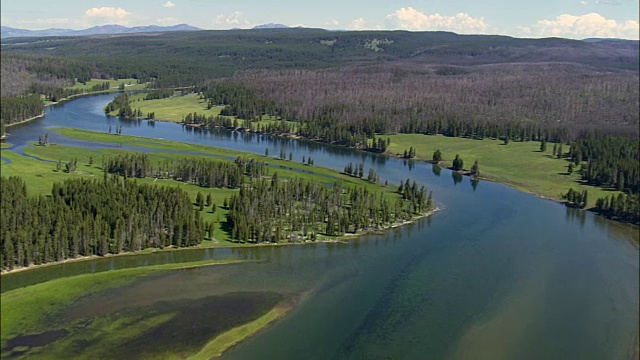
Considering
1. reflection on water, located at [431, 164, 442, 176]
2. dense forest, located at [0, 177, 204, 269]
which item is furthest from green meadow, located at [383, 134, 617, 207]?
dense forest, located at [0, 177, 204, 269]

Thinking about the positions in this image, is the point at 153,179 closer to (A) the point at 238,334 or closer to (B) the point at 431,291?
(A) the point at 238,334

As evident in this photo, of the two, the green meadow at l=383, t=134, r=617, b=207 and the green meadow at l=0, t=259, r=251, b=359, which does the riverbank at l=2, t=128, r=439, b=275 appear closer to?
the green meadow at l=0, t=259, r=251, b=359

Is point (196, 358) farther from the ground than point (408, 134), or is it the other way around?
point (408, 134)

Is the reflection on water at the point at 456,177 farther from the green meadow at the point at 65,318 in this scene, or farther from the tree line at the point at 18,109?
the tree line at the point at 18,109

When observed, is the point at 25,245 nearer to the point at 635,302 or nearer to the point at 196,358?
the point at 196,358

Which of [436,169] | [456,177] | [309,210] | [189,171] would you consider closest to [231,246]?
[309,210]

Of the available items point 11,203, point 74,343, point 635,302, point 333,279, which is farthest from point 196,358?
point 635,302
